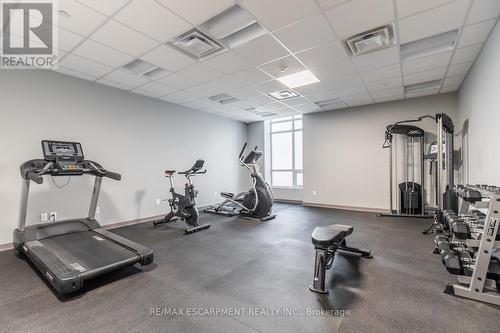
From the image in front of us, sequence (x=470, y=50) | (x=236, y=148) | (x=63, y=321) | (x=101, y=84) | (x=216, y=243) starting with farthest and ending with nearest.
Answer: (x=236, y=148), (x=101, y=84), (x=216, y=243), (x=470, y=50), (x=63, y=321)

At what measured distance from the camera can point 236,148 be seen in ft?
26.4

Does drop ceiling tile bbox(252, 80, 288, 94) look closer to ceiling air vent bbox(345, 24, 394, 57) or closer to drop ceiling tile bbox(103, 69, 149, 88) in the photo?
ceiling air vent bbox(345, 24, 394, 57)

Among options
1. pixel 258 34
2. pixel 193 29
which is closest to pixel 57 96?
pixel 193 29

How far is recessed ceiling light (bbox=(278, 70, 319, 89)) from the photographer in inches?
168

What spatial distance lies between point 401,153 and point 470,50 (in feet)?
9.78

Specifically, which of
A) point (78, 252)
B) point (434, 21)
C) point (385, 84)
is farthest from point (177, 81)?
point (385, 84)

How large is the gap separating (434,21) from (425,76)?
202cm

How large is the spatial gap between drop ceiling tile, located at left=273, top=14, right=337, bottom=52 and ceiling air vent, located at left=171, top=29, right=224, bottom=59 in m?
0.87

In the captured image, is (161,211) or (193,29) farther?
(161,211)

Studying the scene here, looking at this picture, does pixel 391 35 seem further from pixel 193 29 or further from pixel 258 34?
pixel 193 29

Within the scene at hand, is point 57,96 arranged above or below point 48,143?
above

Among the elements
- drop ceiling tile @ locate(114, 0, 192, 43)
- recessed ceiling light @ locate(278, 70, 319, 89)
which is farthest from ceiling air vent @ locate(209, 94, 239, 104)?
drop ceiling tile @ locate(114, 0, 192, 43)

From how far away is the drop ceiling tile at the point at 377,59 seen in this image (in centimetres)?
339

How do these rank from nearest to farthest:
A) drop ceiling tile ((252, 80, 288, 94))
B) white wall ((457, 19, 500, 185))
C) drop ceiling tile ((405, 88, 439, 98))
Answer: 1. white wall ((457, 19, 500, 185))
2. drop ceiling tile ((252, 80, 288, 94))
3. drop ceiling tile ((405, 88, 439, 98))
